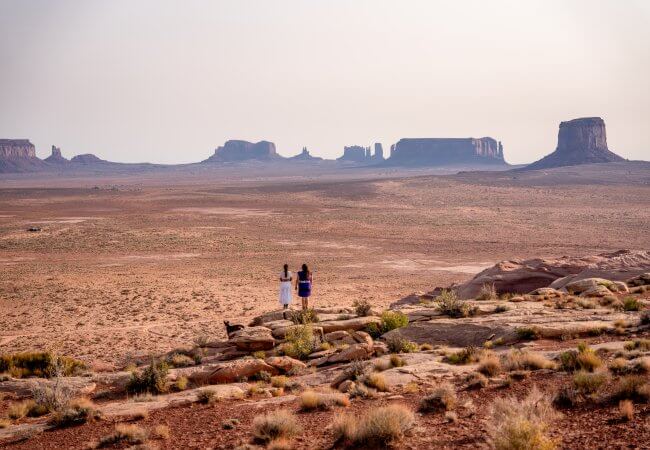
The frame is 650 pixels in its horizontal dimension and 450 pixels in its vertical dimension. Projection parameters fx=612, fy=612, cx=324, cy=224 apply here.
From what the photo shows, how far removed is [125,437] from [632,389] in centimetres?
635

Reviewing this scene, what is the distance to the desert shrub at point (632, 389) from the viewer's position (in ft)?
24.1

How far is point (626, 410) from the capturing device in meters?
6.94

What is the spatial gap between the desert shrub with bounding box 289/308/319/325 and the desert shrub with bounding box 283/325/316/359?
45.7 inches

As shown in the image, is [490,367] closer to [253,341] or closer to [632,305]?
[253,341]

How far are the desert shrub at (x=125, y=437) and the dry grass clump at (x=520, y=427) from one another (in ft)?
14.1

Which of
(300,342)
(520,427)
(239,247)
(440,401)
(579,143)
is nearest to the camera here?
(520,427)

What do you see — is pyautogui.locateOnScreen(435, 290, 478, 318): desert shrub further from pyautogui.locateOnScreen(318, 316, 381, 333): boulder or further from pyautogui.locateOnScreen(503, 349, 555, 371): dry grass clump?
pyautogui.locateOnScreen(503, 349, 555, 371): dry grass clump

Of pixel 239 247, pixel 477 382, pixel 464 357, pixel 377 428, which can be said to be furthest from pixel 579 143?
pixel 377 428

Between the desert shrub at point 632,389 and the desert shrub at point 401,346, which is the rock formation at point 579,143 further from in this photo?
the desert shrub at point 632,389

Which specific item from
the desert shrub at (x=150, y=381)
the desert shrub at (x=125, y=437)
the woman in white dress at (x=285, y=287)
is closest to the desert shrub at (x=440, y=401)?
the desert shrub at (x=125, y=437)

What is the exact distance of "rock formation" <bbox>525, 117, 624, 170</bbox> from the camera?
137000 millimetres

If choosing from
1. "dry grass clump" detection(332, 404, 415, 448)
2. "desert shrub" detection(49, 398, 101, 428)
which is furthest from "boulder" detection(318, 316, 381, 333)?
"dry grass clump" detection(332, 404, 415, 448)

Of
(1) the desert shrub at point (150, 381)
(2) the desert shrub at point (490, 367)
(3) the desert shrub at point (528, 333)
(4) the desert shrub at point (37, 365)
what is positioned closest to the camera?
(2) the desert shrub at point (490, 367)

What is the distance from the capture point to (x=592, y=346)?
1056 cm
